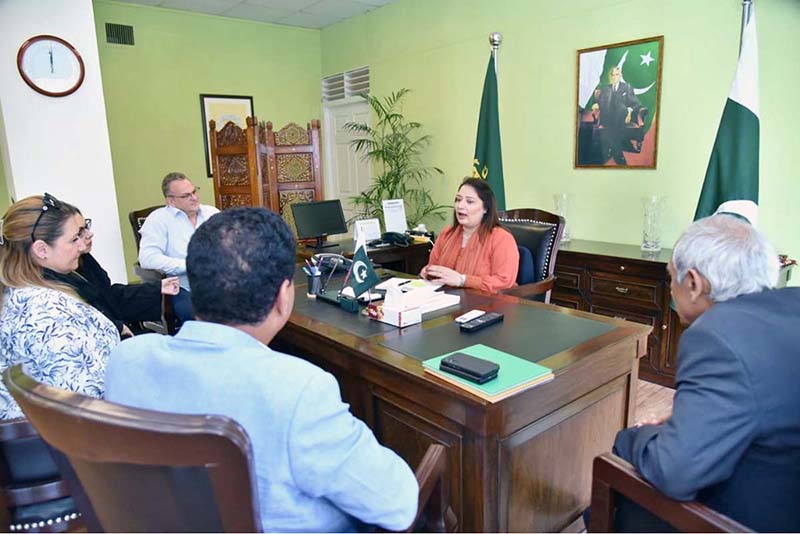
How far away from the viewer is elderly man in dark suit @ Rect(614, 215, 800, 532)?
912 millimetres

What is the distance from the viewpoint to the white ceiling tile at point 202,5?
15.3 ft

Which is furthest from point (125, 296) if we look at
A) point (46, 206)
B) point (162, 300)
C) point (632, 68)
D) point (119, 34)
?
point (119, 34)

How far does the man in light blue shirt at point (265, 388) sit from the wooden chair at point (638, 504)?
0.45m

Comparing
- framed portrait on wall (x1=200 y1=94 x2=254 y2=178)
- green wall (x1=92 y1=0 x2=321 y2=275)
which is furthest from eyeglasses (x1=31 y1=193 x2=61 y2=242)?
framed portrait on wall (x1=200 y1=94 x2=254 y2=178)

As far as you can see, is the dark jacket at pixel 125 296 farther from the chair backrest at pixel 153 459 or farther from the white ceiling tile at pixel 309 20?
the white ceiling tile at pixel 309 20

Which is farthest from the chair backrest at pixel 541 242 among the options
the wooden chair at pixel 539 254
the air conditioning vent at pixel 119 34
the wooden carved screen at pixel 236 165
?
the air conditioning vent at pixel 119 34

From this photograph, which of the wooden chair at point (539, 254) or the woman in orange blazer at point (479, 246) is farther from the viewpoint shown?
the wooden chair at point (539, 254)

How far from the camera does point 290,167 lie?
414cm

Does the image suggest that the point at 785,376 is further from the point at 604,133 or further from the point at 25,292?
the point at 604,133

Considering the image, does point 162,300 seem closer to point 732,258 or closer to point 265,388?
point 265,388

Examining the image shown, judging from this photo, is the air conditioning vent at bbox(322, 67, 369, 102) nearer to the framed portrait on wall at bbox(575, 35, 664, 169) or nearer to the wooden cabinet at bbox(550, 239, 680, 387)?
the framed portrait on wall at bbox(575, 35, 664, 169)

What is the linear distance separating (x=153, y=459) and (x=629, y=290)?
282cm

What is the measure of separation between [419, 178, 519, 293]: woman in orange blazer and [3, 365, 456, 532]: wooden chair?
5.60ft

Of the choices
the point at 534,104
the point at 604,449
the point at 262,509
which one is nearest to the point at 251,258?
the point at 262,509
